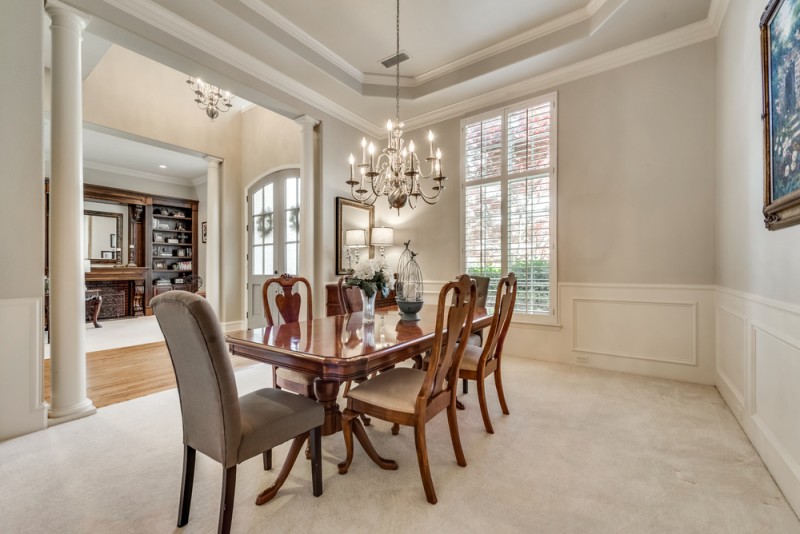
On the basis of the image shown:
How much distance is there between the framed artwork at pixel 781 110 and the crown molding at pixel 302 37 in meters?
3.35

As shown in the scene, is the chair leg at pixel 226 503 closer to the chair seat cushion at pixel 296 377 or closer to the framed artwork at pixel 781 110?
the chair seat cushion at pixel 296 377

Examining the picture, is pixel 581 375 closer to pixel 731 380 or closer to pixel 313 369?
pixel 731 380

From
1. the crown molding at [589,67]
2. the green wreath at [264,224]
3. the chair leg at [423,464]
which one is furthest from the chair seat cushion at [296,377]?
the green wreath at [264,224]

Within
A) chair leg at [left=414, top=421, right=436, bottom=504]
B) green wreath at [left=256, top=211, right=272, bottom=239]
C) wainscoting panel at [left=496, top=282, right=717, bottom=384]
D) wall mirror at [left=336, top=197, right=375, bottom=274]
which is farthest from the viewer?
green wreath at [left=256, top=211, right=272, bottom=239]

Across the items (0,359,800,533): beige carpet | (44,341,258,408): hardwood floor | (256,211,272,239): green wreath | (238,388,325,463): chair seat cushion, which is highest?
(256,211,272,239): green wreath

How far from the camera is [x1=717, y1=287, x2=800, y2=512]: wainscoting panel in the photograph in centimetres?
157

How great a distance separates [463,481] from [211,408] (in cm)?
124

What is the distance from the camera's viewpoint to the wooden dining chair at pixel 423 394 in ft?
5.21

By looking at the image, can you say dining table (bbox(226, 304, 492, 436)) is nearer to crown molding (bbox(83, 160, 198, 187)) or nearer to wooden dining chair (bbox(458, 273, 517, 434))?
wooden dining chair (bbox(458, 273, 517, 434))

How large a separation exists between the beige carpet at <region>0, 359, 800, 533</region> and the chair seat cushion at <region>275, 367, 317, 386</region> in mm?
436

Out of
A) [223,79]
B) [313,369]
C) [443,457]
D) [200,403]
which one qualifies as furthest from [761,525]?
[223,79]

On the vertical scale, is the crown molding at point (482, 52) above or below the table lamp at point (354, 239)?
above

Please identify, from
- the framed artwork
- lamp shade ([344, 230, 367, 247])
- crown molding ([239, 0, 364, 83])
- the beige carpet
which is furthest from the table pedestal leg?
crown molding ([239, 0, 364, 83])

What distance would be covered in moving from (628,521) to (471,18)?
378 cm
